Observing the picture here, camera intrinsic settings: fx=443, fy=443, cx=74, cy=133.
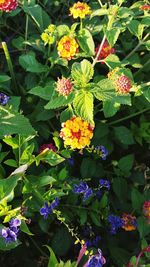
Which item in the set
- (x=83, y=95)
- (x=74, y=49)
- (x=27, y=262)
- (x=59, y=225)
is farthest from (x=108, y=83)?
(x=27, y=262)

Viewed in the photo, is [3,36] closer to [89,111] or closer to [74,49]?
[74,49]

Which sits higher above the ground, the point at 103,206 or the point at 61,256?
the point at 103,206

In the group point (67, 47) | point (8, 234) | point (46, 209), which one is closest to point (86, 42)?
point (67, 47)

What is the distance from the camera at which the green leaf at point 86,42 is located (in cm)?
168

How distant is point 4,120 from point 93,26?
74 centimetres

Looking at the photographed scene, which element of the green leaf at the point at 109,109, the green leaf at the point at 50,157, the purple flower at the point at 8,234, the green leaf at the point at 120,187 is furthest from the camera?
the green leaf at the point at 120,187

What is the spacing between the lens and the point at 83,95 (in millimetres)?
1443

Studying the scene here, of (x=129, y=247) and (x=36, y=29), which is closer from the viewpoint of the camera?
(x=129, y=247)

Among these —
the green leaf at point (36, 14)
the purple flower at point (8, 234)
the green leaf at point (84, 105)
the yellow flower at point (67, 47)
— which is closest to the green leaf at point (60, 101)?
the green leaf at point (84, 105)

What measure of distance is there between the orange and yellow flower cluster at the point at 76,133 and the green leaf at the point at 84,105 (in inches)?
1.9

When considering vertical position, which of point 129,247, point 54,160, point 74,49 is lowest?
point 129,247

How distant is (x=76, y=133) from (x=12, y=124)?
0.23 metres

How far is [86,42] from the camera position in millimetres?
1702

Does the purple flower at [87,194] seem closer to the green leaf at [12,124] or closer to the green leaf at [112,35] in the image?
the green leaf at [12,124]
